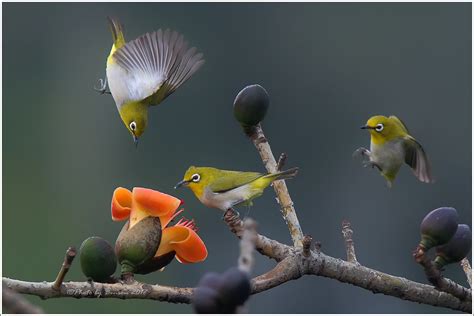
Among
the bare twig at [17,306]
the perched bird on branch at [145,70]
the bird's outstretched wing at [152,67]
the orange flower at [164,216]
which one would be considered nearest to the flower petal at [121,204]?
the orange flower at [164,216]

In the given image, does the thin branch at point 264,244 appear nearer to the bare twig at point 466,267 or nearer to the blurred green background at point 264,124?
the bare twig at point 466,267

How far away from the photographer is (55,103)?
33688 millimetres

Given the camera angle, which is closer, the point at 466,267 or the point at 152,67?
the point at 466,267

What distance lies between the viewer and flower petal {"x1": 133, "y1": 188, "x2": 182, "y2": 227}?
2598mm

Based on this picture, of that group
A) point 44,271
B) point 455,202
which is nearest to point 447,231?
point 44,271

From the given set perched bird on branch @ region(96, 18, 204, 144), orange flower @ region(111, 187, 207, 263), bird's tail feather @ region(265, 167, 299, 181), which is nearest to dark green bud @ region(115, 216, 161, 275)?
orange flower @ region(111, 187, 207, 263)

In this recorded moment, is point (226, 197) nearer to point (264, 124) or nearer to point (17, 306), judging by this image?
point (17, 306)

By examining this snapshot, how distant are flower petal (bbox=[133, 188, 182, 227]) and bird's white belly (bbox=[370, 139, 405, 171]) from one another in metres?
0.66

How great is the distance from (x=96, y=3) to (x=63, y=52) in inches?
80.5

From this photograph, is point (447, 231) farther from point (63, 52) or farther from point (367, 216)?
point (63, 52)

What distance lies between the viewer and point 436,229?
2.45 metres

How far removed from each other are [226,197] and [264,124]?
2187 cm

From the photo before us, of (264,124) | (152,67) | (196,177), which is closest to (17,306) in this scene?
(196,177)

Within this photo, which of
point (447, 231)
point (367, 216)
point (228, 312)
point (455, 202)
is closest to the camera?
point (228, 312)
